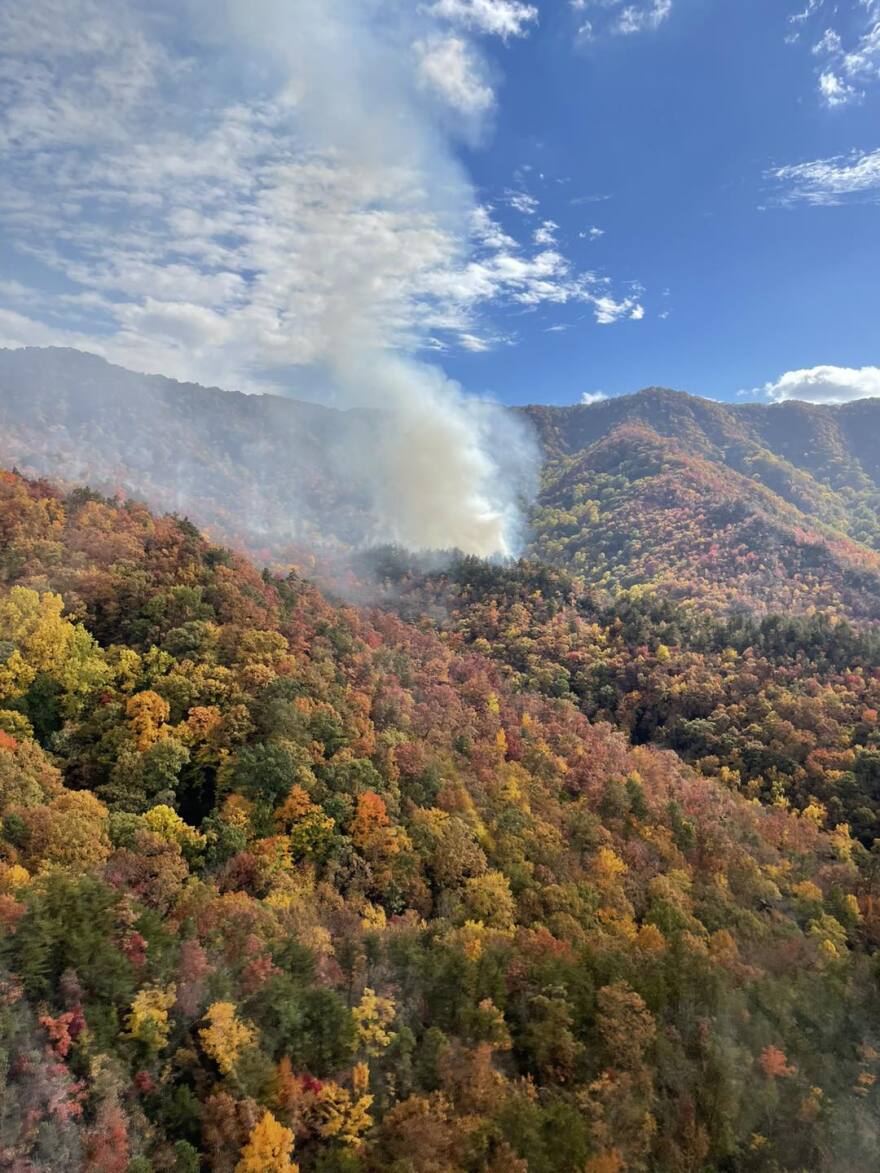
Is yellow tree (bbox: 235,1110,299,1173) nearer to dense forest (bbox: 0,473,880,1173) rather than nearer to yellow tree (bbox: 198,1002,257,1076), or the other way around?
dense forest (bbox: 0,473,880,1173)

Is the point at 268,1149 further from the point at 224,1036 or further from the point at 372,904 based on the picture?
the point at 372,904

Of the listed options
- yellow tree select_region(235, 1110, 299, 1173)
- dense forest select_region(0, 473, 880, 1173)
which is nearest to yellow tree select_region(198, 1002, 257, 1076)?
dense forest select_region(0, 473, 880, 1173)

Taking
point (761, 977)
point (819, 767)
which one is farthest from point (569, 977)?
point (819, 767)

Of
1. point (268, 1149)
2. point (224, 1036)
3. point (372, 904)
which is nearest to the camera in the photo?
point (268, 1149)

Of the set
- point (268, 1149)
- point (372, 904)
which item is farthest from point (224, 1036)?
point (372, 904)

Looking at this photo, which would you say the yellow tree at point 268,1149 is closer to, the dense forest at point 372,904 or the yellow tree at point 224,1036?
the dense forest at point 372,904

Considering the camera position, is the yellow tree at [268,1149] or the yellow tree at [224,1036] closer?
the yellow tree at [268,1149]

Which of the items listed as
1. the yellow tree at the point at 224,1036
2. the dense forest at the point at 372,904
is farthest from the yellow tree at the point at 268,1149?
the yellow tree at the point at 224,1036

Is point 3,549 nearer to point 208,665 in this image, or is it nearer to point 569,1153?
point 208,665
